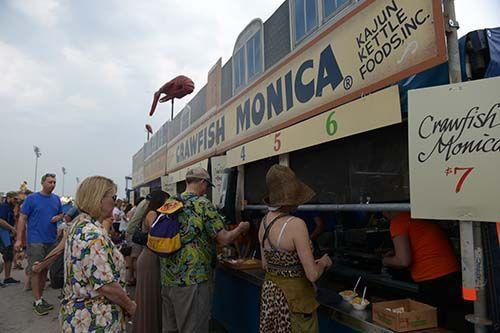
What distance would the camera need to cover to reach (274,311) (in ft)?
7.86

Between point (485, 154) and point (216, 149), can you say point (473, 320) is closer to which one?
point (485, 154)

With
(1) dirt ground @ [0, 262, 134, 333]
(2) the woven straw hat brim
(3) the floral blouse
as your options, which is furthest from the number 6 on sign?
(1) dirt ground @ [0, 262, 134, 333]

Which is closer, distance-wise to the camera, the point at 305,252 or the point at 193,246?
the point at 305,252

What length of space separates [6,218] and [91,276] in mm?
6180

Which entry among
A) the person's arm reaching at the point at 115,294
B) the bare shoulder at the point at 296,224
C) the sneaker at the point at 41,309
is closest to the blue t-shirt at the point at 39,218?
the sneaker at the point at 41,309

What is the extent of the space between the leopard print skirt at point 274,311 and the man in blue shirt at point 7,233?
19.2 feet

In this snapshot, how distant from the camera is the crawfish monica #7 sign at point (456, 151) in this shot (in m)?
1.73

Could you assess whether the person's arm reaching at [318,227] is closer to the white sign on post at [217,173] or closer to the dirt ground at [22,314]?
the white sign on post at [217,173]

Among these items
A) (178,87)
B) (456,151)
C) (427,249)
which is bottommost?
(427,249)

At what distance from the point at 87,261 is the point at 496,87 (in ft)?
7.77

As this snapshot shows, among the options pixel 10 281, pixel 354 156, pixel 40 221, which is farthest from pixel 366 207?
pixel 10 281

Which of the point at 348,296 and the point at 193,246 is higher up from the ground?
the point at 193,246

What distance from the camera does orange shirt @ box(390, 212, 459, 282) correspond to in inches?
97.0

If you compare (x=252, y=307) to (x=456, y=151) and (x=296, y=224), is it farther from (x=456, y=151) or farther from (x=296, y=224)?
(x=456, y=151)
